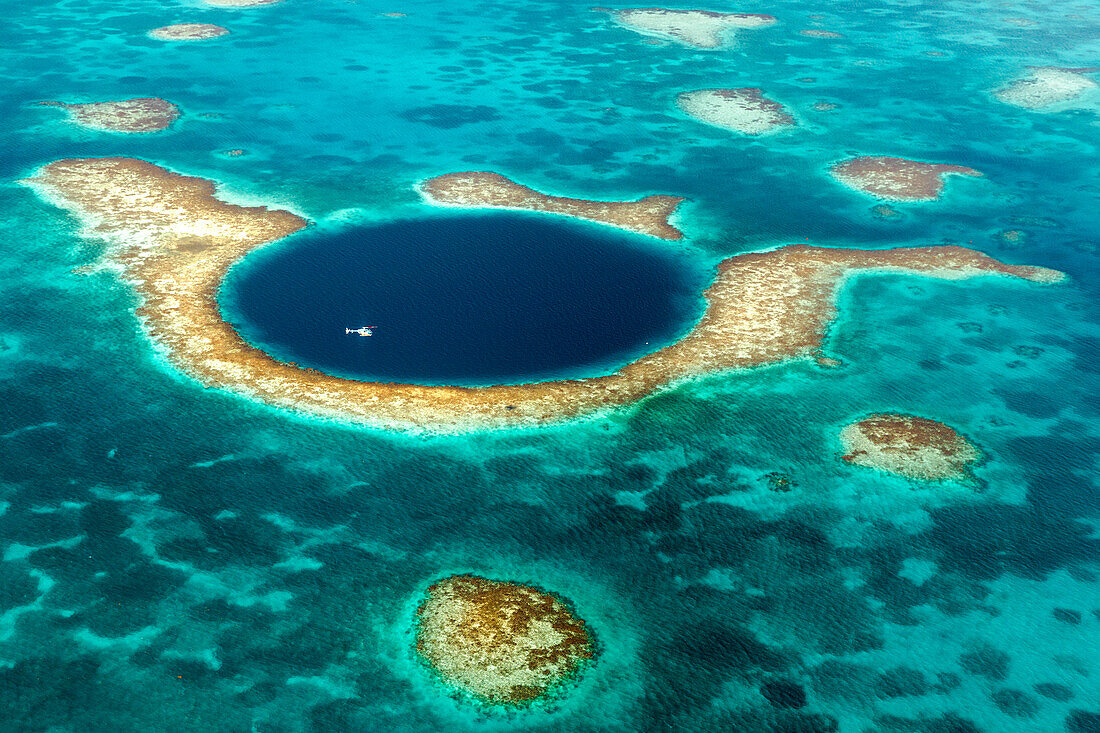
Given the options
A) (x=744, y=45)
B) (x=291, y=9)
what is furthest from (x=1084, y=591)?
(x=291, y=9)

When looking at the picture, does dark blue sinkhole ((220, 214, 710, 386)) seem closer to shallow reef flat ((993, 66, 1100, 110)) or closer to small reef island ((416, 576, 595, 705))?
small reef island ((416, 576, 595, 705))

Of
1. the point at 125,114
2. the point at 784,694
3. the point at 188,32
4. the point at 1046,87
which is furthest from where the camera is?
the point at 188,32

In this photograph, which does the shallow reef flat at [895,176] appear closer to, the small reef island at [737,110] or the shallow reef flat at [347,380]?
the shallow reef flat at [347,380]

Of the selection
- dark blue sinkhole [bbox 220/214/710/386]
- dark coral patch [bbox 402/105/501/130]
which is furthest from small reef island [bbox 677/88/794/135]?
dark blue sinkhole [bbox 220/214/710/386]

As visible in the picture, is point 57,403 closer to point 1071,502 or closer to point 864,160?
point 1071,502

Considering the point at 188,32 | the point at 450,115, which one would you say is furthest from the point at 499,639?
the point at 188,32

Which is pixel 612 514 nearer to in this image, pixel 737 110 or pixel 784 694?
pixel 784 694
